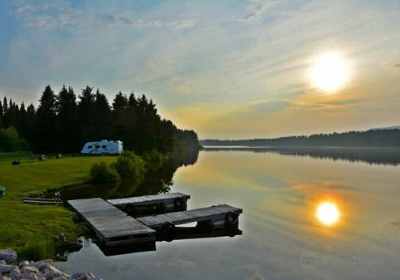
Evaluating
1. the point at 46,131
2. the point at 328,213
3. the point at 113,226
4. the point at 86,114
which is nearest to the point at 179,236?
the point at 113,226

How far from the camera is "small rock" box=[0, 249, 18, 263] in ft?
38.1

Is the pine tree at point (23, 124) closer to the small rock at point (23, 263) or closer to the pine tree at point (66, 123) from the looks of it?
the pine tree at point (66, 123)

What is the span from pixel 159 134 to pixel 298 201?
56407 millimetres

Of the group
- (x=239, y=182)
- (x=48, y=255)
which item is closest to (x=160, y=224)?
(x=48, y=255)

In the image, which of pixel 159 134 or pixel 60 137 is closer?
pixel 60 137

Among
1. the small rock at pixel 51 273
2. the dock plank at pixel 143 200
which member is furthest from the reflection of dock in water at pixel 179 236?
the dock plank at pixel 143 200

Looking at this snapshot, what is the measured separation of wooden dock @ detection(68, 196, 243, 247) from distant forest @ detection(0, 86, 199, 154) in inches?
1956

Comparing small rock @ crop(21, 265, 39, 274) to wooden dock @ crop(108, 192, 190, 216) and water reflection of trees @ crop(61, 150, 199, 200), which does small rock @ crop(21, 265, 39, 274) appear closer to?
wooden dock @ crop(108, 192, 190, 216)

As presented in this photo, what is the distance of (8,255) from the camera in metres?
11.7

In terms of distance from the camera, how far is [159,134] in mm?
81188

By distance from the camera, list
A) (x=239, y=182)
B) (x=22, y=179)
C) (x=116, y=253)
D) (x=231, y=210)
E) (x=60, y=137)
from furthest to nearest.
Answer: (x=60, y=137) → (x=239, y=182) → (x=22, y=179) → (x=231, y=210) → (x=116, y=253)

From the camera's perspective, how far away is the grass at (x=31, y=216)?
13359 millimetres

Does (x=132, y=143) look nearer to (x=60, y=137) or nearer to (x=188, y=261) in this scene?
(x=60, y=137)

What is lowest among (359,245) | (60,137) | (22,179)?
(359,245)
